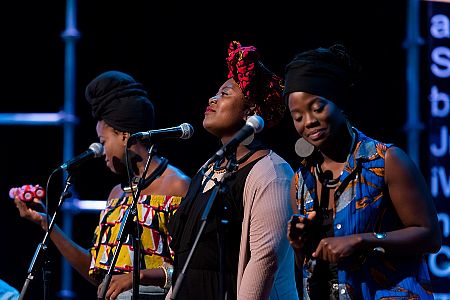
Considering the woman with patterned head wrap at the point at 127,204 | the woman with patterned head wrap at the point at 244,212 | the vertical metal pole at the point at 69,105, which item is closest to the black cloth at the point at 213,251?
the woman with patterned head wrap at the point at 244,212

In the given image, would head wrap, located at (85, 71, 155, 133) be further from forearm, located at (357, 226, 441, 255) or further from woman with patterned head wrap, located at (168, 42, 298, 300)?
forearm, located at (357, 226, 441, 255)

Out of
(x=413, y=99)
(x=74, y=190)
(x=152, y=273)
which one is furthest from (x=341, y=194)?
(x=74, y=190)

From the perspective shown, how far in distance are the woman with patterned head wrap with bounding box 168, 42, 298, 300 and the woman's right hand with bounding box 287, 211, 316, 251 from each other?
58 centimetres

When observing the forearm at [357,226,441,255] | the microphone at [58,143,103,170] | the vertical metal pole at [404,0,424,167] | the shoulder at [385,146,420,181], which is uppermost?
the vertical metal pole at [404,0,424,167]

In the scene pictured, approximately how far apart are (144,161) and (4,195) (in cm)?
192

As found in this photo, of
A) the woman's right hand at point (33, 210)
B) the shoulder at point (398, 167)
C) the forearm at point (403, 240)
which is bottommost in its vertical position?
the forearm at point (403, 240)

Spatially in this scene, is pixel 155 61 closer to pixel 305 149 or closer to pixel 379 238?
pixel 305 149

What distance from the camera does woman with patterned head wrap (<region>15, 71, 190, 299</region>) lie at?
4398 millimetres

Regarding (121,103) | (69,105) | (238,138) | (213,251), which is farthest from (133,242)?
(69,105)

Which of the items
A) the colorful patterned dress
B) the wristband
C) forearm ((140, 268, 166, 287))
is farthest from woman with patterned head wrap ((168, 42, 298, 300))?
the wristband

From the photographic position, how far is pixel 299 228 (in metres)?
2.91

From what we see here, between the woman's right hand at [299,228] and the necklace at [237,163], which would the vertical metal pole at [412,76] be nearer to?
the necklace at [237,163]

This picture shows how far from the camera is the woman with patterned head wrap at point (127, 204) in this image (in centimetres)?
440

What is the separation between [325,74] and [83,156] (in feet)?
5.39
